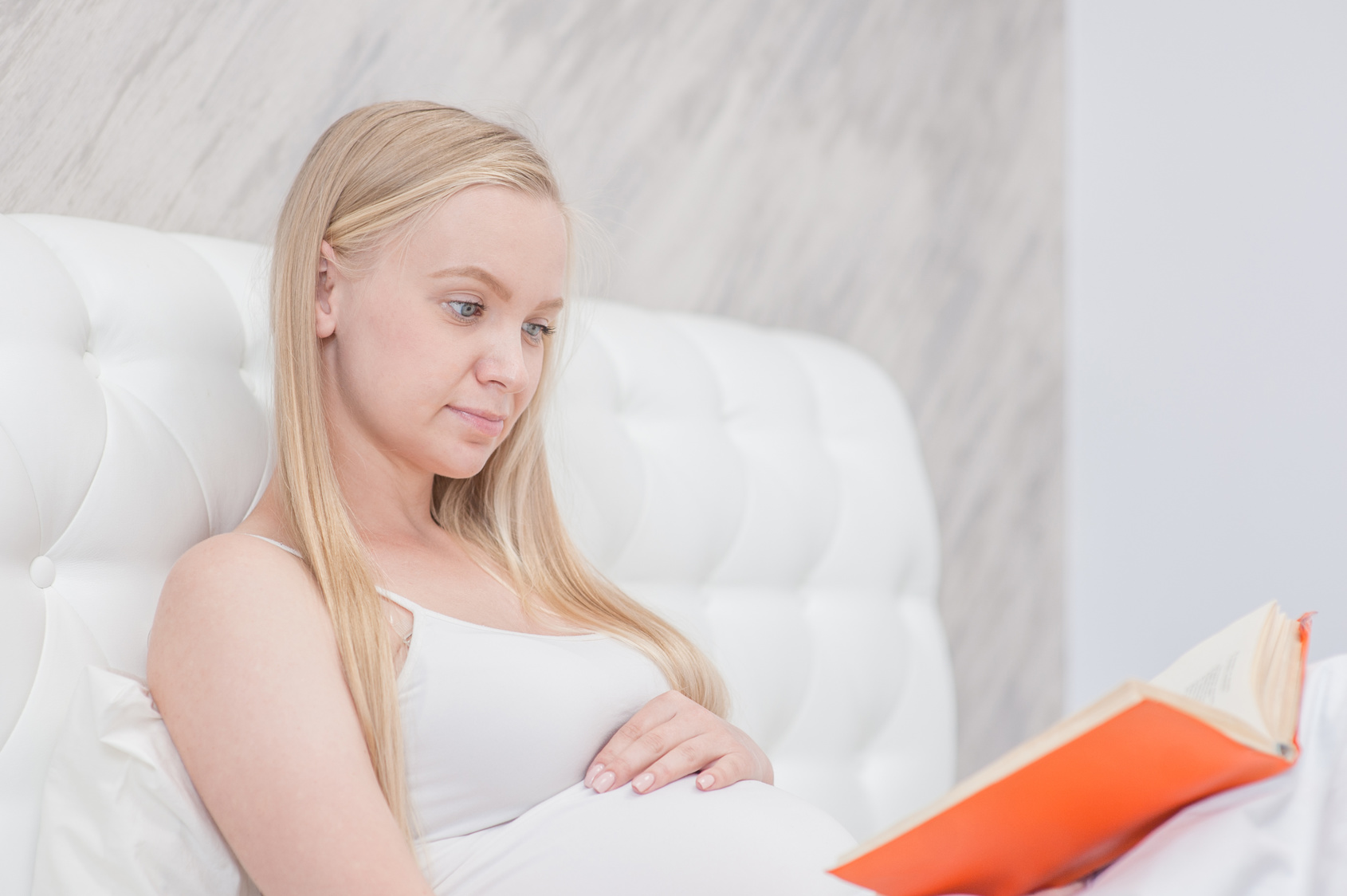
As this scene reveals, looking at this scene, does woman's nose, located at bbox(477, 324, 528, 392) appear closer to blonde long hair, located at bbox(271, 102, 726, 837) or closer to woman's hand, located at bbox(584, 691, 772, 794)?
blonde long hair, located at bbox(271, 102, 726, 837)

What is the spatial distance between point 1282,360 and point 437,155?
5.04ft

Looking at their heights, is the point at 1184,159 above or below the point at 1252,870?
above

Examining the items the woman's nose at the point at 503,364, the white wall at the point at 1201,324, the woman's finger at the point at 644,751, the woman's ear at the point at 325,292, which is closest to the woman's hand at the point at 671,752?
the woman's finger at the point at 644,751

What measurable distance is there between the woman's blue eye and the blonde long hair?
0.25ft

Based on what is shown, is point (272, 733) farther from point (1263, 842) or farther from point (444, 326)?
Result: point (1263, 842)

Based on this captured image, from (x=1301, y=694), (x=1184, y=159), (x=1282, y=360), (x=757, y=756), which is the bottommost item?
(x=757, y=756)

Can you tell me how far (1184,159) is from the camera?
A: 2.05 meters

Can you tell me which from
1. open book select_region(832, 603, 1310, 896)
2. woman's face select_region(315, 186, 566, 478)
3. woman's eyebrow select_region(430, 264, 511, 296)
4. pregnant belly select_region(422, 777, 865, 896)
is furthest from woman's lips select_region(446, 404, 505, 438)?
open book select_region(832, 603, 1310, 896)

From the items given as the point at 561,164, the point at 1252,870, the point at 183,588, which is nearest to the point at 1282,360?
the point at 561,164

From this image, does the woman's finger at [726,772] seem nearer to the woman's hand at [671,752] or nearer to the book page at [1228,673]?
the woman's hand at [671,752]

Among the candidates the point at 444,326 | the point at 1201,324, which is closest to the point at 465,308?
the point at 444,326

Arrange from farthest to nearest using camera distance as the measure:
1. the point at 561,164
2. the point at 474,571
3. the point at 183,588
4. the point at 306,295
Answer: the point at 561,164, the point at 474,571, the point at 306,295, the point at 183,588

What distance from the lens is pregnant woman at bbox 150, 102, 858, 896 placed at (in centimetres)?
79

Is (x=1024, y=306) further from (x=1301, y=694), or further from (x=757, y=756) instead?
(x=1301, y=694)
